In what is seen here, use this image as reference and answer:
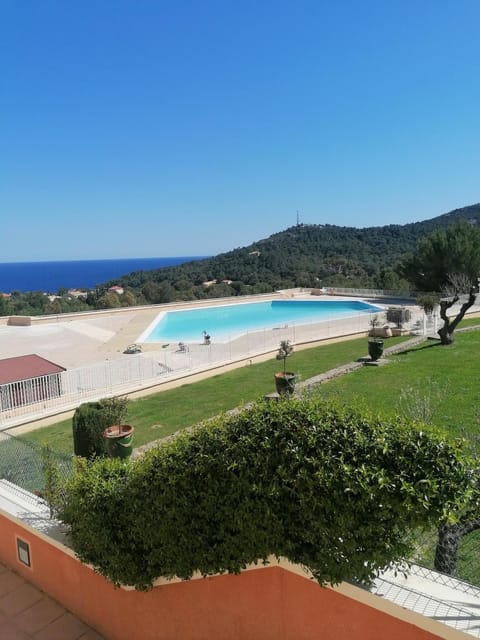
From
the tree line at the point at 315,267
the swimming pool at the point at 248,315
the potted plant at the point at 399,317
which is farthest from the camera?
the tree line at the point at 315,267

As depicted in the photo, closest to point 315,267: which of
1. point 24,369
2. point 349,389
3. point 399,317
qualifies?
point 399,317

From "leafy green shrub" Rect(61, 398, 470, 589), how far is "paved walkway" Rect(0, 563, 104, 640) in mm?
1478

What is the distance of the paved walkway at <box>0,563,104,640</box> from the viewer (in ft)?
11.6

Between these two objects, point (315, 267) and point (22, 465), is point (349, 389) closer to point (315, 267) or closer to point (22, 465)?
point (22, 465)

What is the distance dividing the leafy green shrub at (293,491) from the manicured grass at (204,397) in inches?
175

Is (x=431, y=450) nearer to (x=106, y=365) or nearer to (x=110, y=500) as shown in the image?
(x=110, y=500)

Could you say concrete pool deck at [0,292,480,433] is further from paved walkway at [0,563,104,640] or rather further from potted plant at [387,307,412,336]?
paved walkway at [0,563,104,640]

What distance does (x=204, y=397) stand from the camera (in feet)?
37.8

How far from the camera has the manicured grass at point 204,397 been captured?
9359 mm

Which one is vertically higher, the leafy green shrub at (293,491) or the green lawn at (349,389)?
the leafy green shrub at (293,491)

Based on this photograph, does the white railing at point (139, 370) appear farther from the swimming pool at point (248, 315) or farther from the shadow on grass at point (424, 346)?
the swimming pool at point (248, 315)

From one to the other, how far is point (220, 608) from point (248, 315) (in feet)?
→ 92.1

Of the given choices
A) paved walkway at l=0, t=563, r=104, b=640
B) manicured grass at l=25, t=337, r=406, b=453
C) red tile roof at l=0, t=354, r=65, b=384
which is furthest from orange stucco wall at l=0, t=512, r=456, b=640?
red tile roof at l=0, t=354, r=65, b=384

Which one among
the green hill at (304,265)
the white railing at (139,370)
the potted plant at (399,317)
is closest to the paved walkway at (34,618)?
the white railing at (139,370)
